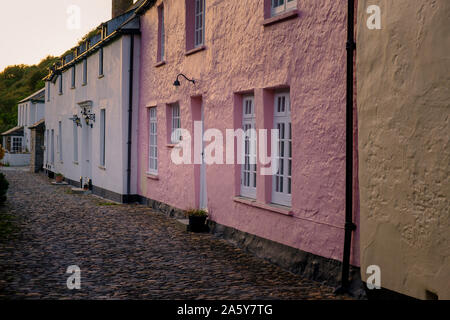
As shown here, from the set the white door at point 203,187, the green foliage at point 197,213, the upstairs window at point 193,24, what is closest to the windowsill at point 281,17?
the white door at point 203,187

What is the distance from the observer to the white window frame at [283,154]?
9119 millimetres

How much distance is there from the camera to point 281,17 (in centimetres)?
891

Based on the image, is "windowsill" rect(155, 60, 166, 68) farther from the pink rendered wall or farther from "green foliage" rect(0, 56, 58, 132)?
"green foliage" rect(0, 56, 58, 132)

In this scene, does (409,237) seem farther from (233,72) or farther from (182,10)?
(182,10)

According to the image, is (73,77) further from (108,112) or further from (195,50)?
(195,50)

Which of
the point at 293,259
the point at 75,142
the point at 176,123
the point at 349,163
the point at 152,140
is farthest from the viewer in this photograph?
the point at 75,142

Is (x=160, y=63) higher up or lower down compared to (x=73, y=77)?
lower down

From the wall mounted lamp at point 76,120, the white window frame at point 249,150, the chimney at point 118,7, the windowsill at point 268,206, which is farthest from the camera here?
the chimney at point 118,7

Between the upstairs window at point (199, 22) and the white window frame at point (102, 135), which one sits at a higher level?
the upstairs window at point (199, 22)

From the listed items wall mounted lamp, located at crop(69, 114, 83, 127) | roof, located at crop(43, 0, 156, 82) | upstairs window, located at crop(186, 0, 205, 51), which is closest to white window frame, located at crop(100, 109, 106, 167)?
roof, located at crop(43, 0, 156, 82)

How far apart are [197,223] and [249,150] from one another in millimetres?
2504

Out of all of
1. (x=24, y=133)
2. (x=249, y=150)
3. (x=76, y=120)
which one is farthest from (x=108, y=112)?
(x=24, y=133)

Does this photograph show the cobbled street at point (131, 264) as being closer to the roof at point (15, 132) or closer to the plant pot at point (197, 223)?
the plant pot at point (197, 223)

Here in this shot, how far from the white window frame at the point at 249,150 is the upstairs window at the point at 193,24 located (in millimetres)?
3505
